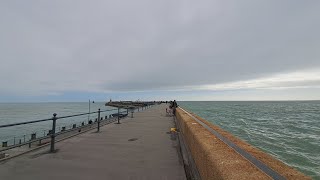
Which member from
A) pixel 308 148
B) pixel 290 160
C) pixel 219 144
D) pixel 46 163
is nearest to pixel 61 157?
pixel 46 163

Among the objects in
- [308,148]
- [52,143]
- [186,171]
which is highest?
[52,143]

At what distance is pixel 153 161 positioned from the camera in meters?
5.66

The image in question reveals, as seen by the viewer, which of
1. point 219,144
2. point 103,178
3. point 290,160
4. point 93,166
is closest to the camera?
point 219,144

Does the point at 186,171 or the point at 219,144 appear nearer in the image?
the point at 219,144

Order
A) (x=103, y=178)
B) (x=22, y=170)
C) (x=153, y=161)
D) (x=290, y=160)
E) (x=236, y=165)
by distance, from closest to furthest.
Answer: (x=236, y=165) < (x=103, y=178) < (x=22, y=170) < (x=153, y=161) < (x=290, y=160)

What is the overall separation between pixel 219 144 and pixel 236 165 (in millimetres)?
1134

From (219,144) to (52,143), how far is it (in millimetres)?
4609

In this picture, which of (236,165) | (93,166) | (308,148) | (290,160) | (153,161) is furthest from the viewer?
(308,148)

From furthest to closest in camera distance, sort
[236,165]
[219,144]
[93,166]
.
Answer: [93,166], [219,144], [236,165]

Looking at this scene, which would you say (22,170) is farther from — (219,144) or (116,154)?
(219,144)

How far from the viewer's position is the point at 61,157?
5812mm

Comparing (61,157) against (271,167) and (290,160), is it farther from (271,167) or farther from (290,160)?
(290,160)

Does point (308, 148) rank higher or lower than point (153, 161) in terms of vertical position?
lower

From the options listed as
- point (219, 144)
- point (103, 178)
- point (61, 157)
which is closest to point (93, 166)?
point (103, 178)
